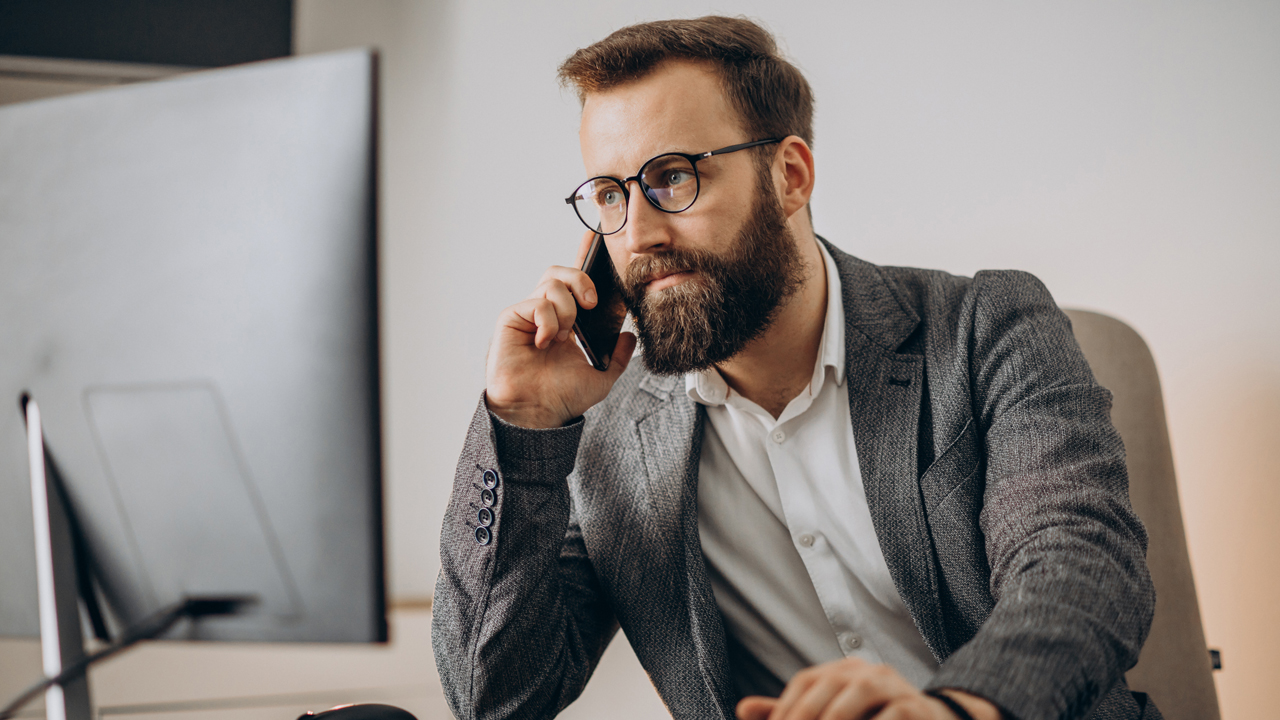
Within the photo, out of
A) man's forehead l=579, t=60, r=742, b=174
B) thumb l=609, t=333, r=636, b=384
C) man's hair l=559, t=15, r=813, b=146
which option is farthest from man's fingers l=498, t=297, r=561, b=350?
man's hair l=559, t=15, r=813, b=146

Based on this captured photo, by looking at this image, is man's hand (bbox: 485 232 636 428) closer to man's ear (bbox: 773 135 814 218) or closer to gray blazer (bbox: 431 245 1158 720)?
gray blazer (bbox: 431 245 1158 720)

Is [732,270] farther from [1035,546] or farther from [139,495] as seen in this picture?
[139,495]

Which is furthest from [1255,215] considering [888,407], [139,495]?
[139,495]

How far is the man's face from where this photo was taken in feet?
3.60

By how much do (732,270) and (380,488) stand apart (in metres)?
0.72

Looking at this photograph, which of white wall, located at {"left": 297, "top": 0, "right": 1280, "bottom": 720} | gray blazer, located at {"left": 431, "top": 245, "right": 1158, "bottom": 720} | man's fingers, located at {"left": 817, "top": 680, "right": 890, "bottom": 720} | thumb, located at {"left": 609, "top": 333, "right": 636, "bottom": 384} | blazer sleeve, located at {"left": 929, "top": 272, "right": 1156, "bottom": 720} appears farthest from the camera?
white wall, located at {"left": 297, "top": 0, "right": 1280, "bottom": 720}

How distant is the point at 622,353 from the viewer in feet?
3.90

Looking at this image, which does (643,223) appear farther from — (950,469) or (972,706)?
(972,706)

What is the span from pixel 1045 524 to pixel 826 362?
0.41 meters

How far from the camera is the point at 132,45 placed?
178 cm

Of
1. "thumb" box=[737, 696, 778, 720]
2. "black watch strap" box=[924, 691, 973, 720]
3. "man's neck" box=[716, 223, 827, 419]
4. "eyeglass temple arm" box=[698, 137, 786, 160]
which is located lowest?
"black watch strap" box=[924, 691, 973, 720]

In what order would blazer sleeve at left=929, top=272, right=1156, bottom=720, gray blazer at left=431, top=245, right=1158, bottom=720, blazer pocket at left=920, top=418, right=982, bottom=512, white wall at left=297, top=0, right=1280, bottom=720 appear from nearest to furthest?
1. blazer sleeve at left=929, top=272, right=1156, bottom=720
2. gray blazer at left=431, top=245, right=1158, bottom=720
3. blazer pocket at left=920, top=418, right=982, bottom=512
4. white wall at left=297, top=0, right=1280, bottom=720

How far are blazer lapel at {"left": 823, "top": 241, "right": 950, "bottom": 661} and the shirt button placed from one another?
11 centimetres

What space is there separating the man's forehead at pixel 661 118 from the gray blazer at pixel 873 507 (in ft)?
1.14
